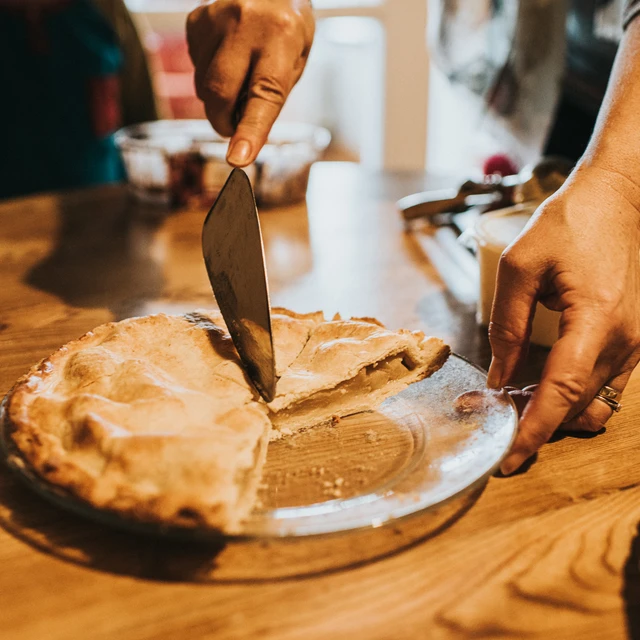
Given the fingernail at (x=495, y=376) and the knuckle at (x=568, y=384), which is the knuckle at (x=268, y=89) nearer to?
the fingernail at (x=495, y=376)

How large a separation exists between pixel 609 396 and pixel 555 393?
0.56ft

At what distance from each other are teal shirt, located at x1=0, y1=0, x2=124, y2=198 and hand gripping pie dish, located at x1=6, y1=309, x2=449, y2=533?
2342 millimetres

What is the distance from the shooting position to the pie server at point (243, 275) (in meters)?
1.12

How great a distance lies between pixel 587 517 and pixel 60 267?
1506 mm

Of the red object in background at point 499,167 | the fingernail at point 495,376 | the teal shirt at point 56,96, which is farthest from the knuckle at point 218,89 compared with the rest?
the teal shirt at point 56,96

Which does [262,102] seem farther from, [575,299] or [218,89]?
[575,299]

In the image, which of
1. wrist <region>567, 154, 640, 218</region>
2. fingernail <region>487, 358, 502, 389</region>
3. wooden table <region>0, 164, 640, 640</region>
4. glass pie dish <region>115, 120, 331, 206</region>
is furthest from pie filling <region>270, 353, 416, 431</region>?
glass pie dish <region>115, 120, 331, 206</region>

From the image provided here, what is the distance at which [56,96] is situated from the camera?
10.5 ft

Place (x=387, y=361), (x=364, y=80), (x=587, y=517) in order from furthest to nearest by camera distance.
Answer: (x=364, y=80) < (x=387, y=361) < (x=587, y=517)

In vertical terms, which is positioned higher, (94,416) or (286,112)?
(94,416)

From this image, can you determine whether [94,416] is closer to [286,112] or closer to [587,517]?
[587,517]

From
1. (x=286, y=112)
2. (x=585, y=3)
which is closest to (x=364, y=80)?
(x=286, y=112)

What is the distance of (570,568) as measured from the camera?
817 millimetres

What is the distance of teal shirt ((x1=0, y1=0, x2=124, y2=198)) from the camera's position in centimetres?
309
